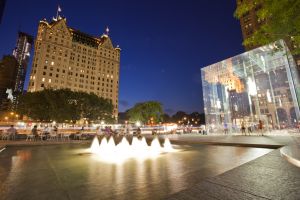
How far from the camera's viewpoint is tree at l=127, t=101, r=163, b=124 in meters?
55.7

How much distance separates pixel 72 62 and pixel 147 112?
72945 millimetres

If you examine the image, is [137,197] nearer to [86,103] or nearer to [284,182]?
[284,182]

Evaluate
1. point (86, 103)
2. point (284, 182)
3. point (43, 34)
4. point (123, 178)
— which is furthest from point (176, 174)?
point (43, 34)

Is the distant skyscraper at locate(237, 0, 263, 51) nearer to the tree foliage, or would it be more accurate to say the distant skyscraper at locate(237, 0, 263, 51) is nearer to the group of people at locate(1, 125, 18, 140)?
the tree foliage

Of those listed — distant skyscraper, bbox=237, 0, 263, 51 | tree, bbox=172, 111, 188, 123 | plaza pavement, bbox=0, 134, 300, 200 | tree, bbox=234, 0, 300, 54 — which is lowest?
plaza pavement, bbox=0, 134, 300, 200

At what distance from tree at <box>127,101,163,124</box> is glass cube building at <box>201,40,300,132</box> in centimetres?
2711

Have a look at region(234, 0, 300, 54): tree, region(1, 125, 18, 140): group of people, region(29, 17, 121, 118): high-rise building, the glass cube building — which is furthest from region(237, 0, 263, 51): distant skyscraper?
region(29, 17, 121, 118): high-rise building

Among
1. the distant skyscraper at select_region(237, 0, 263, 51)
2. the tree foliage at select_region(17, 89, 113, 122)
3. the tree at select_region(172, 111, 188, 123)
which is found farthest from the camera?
the tree at select_region(172, 111, 188, 123)

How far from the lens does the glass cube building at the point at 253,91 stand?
2036 centimetres

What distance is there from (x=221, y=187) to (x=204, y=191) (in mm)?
484

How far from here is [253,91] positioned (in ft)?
77.7

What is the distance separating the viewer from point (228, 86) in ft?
90.8

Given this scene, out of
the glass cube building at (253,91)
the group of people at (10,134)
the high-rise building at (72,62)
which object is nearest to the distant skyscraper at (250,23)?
the glass cube building at (253,91)

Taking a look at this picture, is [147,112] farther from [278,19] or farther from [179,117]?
[179,117]
